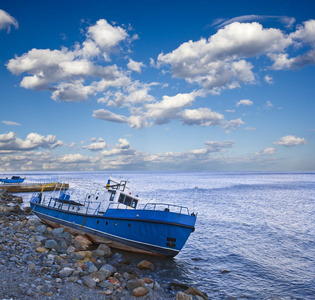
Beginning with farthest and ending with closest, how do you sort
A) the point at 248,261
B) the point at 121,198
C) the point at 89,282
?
the point at 121,198 < the point at 248,261 < the point at 89,282

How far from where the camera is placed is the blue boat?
1540 centimetres

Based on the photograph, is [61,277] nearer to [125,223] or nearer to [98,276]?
[98,276]

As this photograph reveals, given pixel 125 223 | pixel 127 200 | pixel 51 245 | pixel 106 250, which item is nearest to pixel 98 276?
pixel 51 245

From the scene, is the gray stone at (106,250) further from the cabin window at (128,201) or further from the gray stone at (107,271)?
the gray stone at (107,271)

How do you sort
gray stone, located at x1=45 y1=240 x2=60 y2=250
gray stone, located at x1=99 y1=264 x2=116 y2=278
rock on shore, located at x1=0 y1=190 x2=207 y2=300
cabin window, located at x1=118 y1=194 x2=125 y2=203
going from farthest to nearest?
cabin window, located at x1=118 y1=194 x2=125 y2=203 → gray stone, located at x1=45 y1=240 x2=60 y2=250 → gray stone, located at x1=99 y1=264 x2=116 y2=278 → rock on shore, located at x1=0 y1=190 x2=207 y2=300

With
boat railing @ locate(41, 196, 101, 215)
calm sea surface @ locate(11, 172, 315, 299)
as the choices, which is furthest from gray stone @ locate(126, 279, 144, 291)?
boat railing @ locate(41, 196, 101, 215)

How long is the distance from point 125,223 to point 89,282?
7047mm

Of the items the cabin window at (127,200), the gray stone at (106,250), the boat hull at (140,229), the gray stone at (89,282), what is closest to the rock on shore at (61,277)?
the gray stone at (89,282)

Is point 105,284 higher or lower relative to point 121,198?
lower

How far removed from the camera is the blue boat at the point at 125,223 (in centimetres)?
1540

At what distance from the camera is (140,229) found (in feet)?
52.9

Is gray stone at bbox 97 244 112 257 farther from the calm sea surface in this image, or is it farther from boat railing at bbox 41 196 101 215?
boat railing at bbox 41 196 101 215

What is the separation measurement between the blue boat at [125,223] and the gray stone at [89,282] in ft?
20.0

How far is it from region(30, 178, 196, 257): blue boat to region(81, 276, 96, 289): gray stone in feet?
20.0
